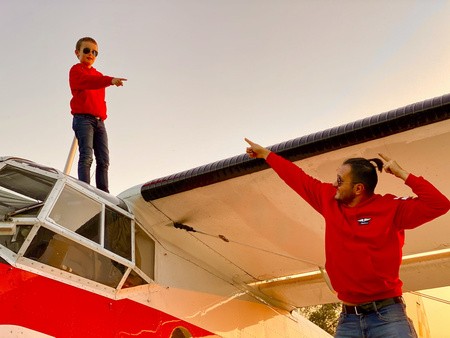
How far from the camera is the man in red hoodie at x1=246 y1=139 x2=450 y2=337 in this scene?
289 centimetres

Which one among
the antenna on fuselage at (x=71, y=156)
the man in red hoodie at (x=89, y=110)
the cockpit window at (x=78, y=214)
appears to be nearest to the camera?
the cockpit window at (x=78, y=214)

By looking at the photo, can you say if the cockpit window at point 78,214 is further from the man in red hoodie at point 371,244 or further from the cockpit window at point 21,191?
the man in red hoodie at point 371,244

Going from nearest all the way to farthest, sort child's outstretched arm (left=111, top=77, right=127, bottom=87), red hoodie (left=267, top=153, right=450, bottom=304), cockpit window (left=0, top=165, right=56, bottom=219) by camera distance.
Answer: red hoodie (left=267, top=153, right=450, bottom=304), cockpit window (left=0, top=165, right=56, bottom=219), child's outstretched arm (left=111, top=77, right=127, bottom=87)

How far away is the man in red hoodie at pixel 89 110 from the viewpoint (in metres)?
5.93

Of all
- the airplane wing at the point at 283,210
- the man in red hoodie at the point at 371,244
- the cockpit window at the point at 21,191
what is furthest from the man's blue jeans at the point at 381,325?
the cockpit window at the point at 21,191

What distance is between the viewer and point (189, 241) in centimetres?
632

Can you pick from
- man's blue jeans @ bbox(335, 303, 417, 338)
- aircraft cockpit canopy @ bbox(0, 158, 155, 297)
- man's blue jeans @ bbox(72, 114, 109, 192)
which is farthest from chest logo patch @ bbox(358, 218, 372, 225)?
man's blue jeans @ bbox(72, 114, 109, 192)

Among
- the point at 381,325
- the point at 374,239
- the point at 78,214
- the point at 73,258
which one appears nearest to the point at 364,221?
the point at 374,239

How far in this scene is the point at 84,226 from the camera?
15.1 feet

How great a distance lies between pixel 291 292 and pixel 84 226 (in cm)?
434

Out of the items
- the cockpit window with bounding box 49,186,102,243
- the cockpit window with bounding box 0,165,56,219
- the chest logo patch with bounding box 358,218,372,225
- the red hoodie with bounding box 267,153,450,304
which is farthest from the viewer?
the cockpit window with bounding box 49,186,102,243

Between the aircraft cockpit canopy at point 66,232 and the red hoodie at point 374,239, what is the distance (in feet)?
7.58

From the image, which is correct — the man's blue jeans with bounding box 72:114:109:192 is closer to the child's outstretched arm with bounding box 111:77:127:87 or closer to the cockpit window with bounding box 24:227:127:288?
the child's outstretched arm with bounding box 111:77:127:87

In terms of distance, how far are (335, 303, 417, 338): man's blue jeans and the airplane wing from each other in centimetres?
216
